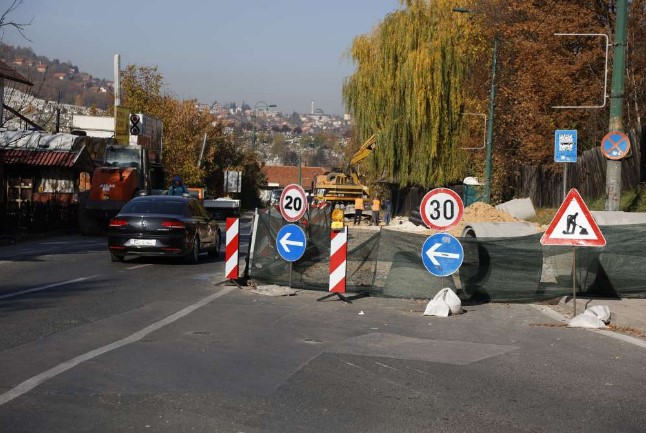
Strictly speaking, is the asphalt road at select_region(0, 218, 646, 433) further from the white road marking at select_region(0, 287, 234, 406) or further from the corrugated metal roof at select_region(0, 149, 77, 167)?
the corrugated metal roof at select_region(0, 149, 77, 167)

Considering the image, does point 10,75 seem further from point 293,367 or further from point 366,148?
point 293,367

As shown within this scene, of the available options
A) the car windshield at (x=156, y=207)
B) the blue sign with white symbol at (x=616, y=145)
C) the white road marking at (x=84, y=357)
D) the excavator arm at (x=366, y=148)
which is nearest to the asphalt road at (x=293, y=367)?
the white road marking at (x=84, y=357)

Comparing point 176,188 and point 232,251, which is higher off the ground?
point 176,188

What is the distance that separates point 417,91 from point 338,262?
1163 inches

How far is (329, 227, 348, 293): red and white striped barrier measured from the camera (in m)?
13.9

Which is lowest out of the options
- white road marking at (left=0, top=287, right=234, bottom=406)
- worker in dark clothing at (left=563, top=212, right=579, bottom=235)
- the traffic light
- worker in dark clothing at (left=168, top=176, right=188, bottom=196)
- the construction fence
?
white road marking at (left=0, top=287, right=234, bottom=406)

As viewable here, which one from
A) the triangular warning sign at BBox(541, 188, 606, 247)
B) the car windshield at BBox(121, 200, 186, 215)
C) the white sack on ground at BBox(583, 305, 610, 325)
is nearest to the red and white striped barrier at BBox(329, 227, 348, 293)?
the triangular warning sign at BBox(541, 188, 606, 247)

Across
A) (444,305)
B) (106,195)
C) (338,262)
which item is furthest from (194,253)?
(106,195)

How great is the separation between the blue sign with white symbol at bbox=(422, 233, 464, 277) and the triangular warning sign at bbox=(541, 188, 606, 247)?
4.79 ft

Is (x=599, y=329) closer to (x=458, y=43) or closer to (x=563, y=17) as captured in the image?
(x=563, y=17)

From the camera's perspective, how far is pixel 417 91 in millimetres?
42375

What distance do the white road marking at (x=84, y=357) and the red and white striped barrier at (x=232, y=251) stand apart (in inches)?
96.4

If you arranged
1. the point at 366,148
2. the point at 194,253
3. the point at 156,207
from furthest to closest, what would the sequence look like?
the point at 366,148
the point at 194,253
the point at 156,207

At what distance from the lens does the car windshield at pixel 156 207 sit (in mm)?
19031
